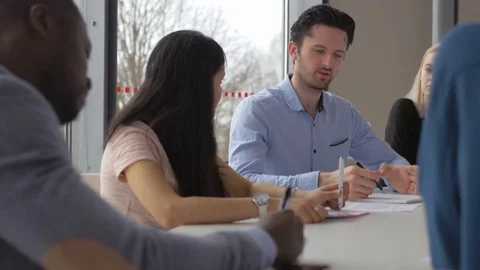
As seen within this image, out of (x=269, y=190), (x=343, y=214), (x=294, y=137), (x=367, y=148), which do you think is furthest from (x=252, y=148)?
(x=343, y=214)

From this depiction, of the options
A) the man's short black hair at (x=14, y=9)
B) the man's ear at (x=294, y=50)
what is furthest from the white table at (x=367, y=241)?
the man's ear at (x=294, y=50)

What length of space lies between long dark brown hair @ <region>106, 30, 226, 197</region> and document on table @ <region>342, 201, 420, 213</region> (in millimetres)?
533

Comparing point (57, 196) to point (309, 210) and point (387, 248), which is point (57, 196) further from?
point (309, 210)

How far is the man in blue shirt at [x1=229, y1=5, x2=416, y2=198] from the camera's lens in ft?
10.2

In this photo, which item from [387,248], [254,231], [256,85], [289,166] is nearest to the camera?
[254,231]

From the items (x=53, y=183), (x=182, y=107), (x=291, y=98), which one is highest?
(x=53, y=183)

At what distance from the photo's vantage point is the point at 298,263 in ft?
4.41

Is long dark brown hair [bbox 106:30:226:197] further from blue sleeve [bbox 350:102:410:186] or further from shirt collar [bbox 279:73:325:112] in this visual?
blue sleeve [bbox 350:102:410:186]

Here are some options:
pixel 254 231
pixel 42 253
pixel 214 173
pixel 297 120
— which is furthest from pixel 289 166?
pixel 42 253

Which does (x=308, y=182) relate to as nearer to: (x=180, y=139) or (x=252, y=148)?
(x=252, y=148)

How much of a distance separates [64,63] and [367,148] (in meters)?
2.66

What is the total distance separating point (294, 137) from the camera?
3221mm

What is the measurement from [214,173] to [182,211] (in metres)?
0.46

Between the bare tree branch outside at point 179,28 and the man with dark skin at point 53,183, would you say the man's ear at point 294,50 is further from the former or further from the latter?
the man with dark skin at point 53,183
